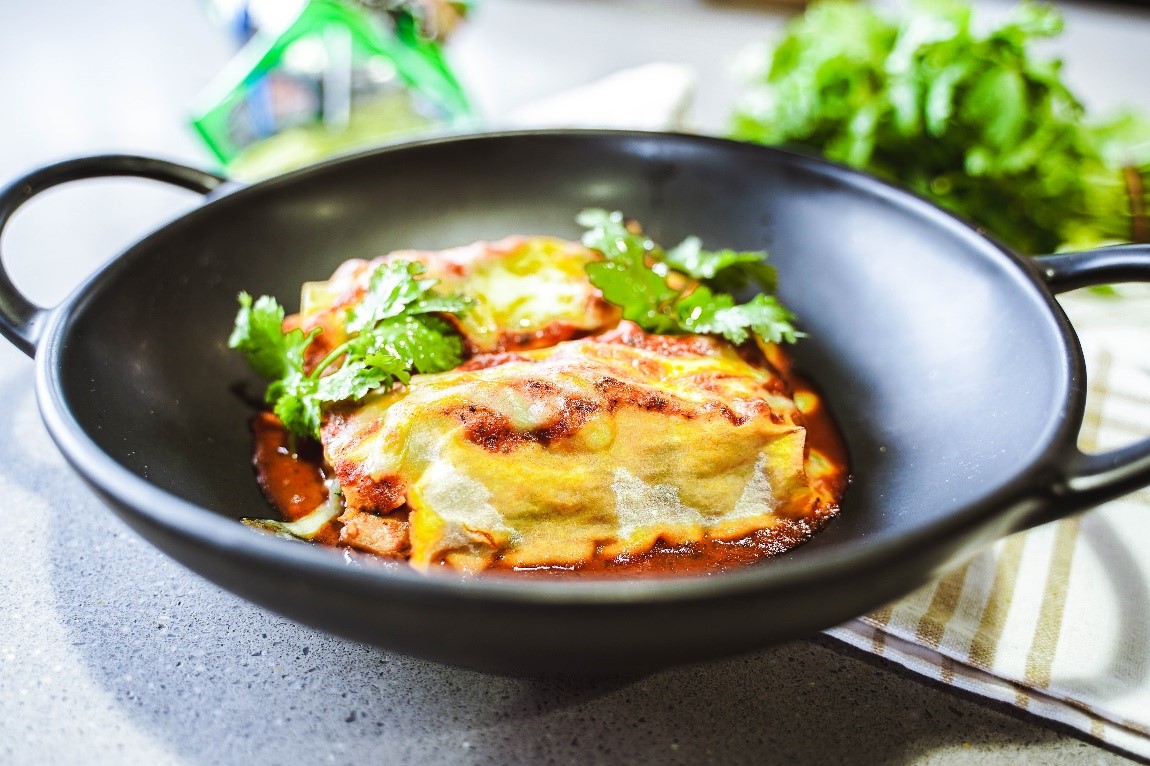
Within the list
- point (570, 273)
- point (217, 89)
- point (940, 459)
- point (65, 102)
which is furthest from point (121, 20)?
point (940, 459)

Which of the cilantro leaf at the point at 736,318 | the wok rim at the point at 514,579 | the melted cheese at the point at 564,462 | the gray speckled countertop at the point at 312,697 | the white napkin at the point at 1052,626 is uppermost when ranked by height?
the wok rim at the point at 514,579

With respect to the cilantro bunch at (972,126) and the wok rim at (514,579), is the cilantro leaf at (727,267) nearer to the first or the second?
the wok rim at (514,579)

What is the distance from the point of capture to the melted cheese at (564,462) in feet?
3.45

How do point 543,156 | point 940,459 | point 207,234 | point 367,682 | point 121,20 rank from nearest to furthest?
1. point 367,682
2. point 940,459
3. point 207,234
4. point 543,156
5. point 121,20

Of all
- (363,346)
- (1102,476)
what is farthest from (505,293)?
(1102,476)

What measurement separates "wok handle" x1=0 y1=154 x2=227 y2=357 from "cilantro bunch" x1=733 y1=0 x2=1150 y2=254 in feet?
5.19

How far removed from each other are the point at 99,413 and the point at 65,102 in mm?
2574

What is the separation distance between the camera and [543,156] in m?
1.70

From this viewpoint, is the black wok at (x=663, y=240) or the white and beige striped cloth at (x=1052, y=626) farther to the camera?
the white and beige striped cloth at (x=1052, y=626)

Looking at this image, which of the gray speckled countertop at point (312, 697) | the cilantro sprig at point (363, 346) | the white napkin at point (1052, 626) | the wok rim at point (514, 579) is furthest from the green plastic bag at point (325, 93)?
the white napkin at point (1052, 626)

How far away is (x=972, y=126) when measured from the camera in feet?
6.92

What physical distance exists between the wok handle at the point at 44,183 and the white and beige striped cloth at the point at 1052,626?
1090 millimetres

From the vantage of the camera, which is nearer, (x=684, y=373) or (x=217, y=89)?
(x=684, y=373)

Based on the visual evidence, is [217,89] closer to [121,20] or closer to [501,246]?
[501,246]
